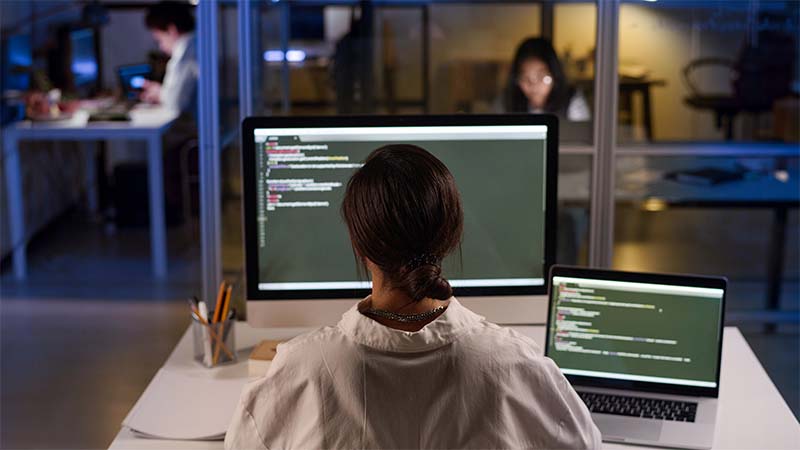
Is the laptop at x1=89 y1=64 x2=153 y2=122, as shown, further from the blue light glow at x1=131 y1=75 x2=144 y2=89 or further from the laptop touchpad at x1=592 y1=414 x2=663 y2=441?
the laptop touchpad at x1=592 y1=414 x2=663 y2=441

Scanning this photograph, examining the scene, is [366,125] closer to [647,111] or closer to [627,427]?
[627,427]

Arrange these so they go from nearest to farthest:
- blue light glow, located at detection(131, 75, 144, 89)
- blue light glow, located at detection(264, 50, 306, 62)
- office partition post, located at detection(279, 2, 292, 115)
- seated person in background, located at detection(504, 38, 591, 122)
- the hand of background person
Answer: blue light glow, located at detection(264, 50, 306, 62) < office partition post, located at detection(279, 2, 292, 115) < seated person in background, located at detection(504, 38, 591, 122) < the hand of background person < blue light glow, located at detection(131, 75, 144, 89)

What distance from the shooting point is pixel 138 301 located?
16.1ft

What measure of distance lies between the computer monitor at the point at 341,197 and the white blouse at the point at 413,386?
64 cm

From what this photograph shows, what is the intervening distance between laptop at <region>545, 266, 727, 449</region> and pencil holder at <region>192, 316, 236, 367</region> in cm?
64

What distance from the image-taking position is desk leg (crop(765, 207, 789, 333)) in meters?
4.42

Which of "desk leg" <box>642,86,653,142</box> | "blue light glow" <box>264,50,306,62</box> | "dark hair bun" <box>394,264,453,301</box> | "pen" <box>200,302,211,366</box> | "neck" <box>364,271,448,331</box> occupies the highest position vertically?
"blue light glow" <box>264,50,306,62</box>

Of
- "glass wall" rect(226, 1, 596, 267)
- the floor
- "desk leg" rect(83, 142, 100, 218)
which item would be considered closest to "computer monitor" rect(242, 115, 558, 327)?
the floor

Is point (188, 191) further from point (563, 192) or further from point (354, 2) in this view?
point (563, 192)

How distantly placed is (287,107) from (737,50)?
195cm

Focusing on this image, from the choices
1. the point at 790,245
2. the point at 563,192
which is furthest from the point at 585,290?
the point at 790,245

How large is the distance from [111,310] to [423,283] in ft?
12.3

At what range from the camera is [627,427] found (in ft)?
5.70

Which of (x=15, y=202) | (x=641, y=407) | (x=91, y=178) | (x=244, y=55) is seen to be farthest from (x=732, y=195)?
(x=91, y=178)
